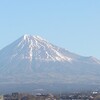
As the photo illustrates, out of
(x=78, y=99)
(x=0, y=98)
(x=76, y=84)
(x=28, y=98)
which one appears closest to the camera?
(x=0, y=98)

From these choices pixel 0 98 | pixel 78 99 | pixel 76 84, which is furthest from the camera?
pixel 76 84

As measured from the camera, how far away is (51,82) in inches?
7771

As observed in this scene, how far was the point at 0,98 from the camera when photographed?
2579 inches

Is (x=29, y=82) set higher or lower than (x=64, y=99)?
higher

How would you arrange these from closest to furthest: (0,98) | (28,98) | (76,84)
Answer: (0,98), (28,98), (76,84)

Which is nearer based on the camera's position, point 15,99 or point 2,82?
point 15,99

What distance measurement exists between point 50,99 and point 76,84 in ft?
371

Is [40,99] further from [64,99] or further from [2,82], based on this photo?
[2,82]

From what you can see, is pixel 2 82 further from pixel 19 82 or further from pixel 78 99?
pixel 78 99

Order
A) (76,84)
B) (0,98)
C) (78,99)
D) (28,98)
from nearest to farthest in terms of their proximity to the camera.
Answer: (0,98) < (28,98) < (78,99) < (76,84)

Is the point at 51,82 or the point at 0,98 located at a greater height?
the point at 51,82

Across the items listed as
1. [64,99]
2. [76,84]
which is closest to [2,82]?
[76,84]

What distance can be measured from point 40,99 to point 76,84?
114m

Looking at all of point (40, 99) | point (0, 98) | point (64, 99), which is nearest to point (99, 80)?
point (64, 99)
